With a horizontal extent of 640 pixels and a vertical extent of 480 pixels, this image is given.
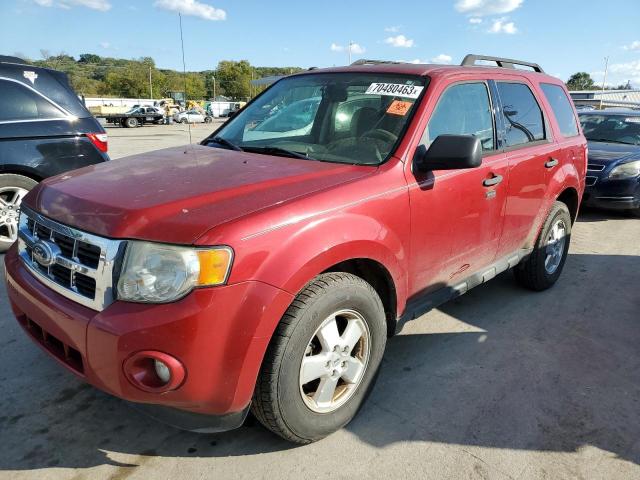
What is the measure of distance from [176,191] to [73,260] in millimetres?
515

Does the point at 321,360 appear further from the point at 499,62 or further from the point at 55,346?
the point at 499,62

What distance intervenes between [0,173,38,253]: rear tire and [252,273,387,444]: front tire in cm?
406

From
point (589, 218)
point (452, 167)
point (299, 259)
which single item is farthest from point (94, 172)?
point (589, 218)

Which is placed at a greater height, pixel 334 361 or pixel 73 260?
pixel 73 260

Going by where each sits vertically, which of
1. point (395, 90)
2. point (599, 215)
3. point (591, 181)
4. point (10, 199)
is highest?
point (395, 90)

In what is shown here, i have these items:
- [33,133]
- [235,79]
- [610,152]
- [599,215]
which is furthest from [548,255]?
[235,79]

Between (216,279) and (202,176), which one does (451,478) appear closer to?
(216,279)

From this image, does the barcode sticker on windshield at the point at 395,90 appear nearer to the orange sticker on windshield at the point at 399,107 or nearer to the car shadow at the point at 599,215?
the orange sticker on windshield at the point at 399,107

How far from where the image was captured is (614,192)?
23.4 ft

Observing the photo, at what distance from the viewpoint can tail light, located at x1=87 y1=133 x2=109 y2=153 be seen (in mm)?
5312

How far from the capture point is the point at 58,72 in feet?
17.5

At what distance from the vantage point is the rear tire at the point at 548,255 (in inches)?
164

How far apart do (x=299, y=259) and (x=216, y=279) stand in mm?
366

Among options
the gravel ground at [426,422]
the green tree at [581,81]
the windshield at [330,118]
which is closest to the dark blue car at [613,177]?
the gravel ground at [426,422]
